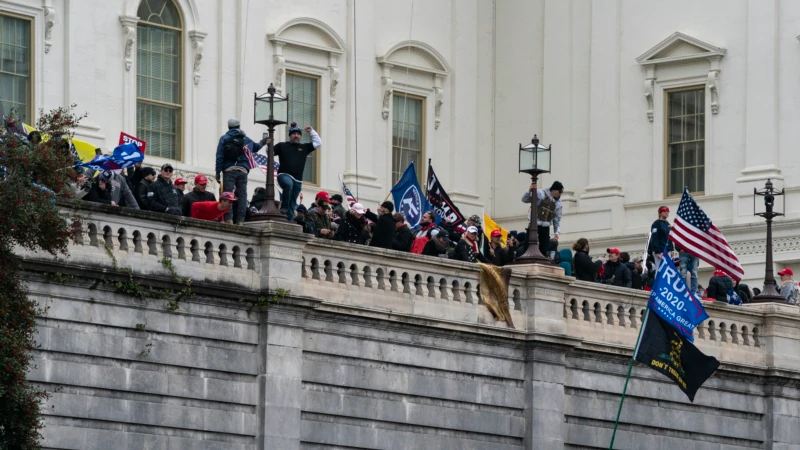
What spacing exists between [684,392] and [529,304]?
3.77 meters

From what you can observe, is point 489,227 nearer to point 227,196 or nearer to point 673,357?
point 673,357

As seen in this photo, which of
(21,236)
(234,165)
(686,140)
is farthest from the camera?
(686,140)

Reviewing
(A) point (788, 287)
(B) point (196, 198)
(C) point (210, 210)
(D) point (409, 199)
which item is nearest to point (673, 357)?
(A) point (788, 287)

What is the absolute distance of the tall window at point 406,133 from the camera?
60406 millimetres

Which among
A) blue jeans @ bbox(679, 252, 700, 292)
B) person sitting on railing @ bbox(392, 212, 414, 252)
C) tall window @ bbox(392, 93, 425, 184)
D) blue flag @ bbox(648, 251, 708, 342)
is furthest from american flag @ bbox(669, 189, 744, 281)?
tall window @ bbox(392, 93, 425, 184)

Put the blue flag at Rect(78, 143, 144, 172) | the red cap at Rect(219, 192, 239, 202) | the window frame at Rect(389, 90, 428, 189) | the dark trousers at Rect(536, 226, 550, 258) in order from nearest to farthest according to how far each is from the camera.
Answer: the red cap at Rect(219, 192, 239, 202) < the blue flag at Rect(78, 143, 144, 172) < the dark trousers at Rect(536, 226, 550, 258) < the window frame at Rect(389, 90, 428, 189)

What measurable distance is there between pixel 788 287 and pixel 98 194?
651 inches

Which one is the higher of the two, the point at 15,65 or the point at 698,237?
the point at 15,65

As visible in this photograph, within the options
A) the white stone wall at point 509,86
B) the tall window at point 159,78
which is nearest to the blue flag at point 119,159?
the white stone wall at point 509,86

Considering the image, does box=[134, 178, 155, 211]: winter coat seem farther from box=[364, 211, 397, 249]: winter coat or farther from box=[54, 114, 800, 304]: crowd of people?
box=[364, 211, 397, 249]: winter coat

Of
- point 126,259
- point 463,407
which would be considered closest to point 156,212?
point 126,259

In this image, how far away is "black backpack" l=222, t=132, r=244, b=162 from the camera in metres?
42.0

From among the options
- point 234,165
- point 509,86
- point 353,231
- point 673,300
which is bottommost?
point 673,300

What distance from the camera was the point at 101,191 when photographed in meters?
Result: 39.7
